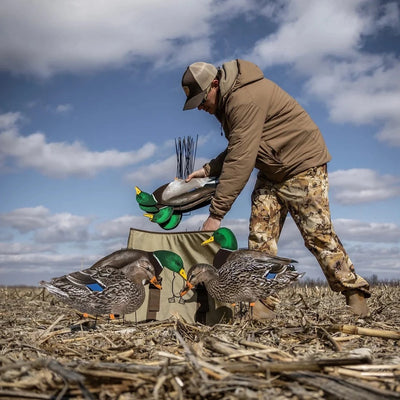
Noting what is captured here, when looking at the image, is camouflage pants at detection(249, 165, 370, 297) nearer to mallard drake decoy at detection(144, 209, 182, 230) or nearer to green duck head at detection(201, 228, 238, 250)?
green duck head at detection(201, 228, 238, 250)

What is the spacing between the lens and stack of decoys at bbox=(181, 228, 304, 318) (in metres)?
4.32

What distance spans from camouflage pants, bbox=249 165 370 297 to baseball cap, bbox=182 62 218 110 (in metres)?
1.18

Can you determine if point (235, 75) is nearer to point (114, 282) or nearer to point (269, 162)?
point (269, 162)

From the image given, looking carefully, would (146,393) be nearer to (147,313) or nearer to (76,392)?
(76,392)

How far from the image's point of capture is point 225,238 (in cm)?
462

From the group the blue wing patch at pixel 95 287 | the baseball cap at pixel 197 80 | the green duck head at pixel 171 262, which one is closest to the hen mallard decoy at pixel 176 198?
the green duck head at pixel 171 262

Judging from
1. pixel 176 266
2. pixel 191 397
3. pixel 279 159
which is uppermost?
pixel 279 159

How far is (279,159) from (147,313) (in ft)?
6.49

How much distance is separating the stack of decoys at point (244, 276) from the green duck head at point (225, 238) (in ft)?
0.17

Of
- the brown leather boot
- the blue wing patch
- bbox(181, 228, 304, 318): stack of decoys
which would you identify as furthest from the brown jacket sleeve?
the brown leather boot

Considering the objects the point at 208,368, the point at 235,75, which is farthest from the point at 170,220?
the point at 208,368

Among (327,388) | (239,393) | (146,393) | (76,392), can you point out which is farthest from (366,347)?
(76,392)

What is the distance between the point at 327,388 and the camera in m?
2.10

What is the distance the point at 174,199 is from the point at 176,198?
2 centimetres
